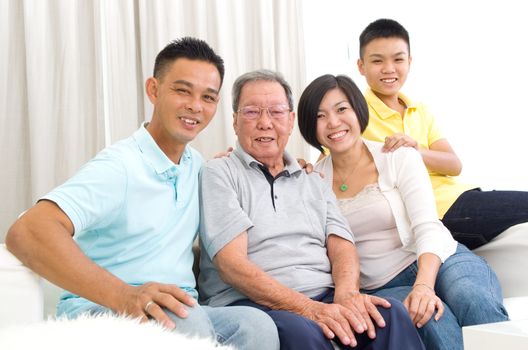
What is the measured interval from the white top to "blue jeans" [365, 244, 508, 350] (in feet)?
0.10

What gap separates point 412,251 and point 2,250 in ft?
4.13

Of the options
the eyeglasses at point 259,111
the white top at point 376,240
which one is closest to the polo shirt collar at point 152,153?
the eyeglasses at point 259,111

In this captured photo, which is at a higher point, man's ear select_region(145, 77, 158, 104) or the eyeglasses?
man's ear select_region(145, 77, 158, 104)

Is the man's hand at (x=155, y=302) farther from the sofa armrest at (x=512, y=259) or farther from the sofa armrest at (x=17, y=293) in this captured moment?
the sofa armrest at (x=512, y=259)

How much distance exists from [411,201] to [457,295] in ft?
1.20

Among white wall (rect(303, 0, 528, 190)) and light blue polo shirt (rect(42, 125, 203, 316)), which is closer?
light blue polo shirt (rect(42, 125, 203, 316))

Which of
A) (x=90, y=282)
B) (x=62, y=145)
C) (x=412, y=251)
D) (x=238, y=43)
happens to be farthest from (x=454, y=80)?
(x=90, y=282)

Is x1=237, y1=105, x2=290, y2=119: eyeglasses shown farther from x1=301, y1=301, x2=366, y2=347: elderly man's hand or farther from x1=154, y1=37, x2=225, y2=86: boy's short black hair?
x1=301, y1=301, x2=366, y2=347: elderly man's hand

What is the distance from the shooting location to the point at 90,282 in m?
1.37

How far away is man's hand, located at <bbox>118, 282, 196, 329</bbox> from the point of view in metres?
1.31

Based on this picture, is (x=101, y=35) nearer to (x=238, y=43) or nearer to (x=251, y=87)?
(x=238, y=43)

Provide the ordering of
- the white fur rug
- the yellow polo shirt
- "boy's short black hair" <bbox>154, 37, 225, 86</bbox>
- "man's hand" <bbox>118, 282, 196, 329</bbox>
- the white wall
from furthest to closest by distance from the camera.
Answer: the white wall
the yellow polo shirt
"boy's short black hair" <bbox>154, 37, 225, 86</bbox>
"man's hand" <bbox>118, 282, 196, 329</bbox>
the white fur rug

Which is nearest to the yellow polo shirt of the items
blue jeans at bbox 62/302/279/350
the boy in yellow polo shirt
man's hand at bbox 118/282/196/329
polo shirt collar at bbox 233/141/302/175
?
the boy in yellow polo shirt

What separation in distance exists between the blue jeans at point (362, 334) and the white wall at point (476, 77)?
2283mm
